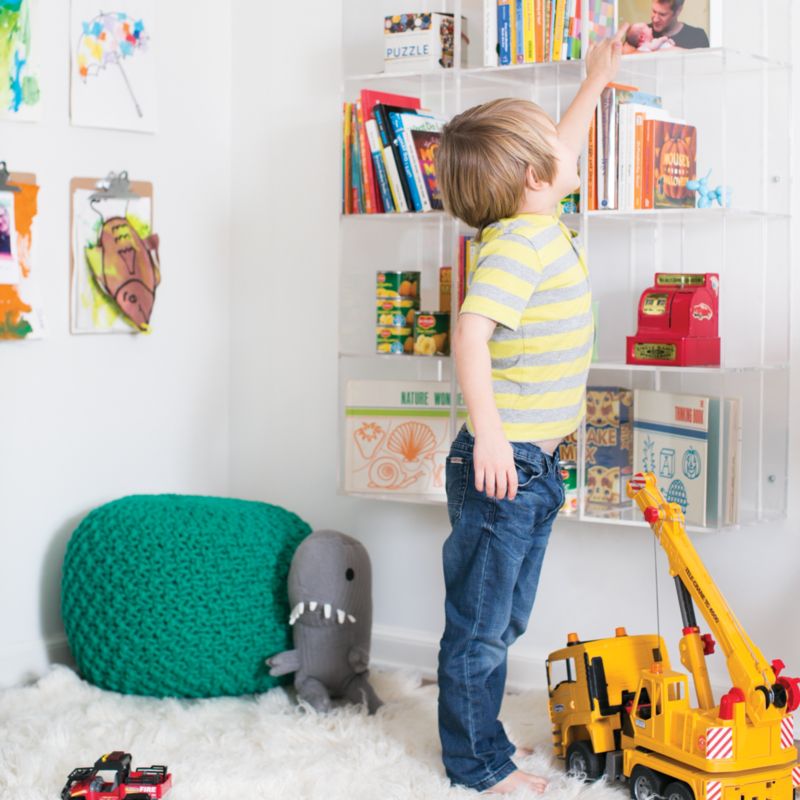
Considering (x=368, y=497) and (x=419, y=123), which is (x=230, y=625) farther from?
(x=419, y=123)

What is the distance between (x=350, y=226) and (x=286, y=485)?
686 millimetres

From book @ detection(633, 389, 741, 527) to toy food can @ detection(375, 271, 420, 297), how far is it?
1.77 feet

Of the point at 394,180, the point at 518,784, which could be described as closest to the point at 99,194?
the point at 394,180

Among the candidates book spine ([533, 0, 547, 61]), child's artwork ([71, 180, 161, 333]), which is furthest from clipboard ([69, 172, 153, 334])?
book spine ([533, 0, 547, 61])

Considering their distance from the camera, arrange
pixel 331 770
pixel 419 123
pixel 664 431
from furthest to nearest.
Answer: pixel 419 123 → pixel 664 431 → pixel 331 770

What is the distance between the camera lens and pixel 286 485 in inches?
116

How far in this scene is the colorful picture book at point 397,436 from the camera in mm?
2521

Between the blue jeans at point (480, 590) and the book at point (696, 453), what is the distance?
30cm

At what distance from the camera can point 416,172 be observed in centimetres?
244

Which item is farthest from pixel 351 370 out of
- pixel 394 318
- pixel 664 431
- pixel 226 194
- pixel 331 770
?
pixel 331 770

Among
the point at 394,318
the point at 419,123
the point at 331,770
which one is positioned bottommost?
the point at 331,770

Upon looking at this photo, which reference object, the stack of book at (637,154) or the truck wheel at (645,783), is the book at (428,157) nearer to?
the stack of book at (637,154)

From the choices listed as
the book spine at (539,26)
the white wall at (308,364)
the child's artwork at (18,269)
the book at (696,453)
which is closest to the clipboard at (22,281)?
the child's artwork at (18,269)

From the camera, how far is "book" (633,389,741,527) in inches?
86.7
